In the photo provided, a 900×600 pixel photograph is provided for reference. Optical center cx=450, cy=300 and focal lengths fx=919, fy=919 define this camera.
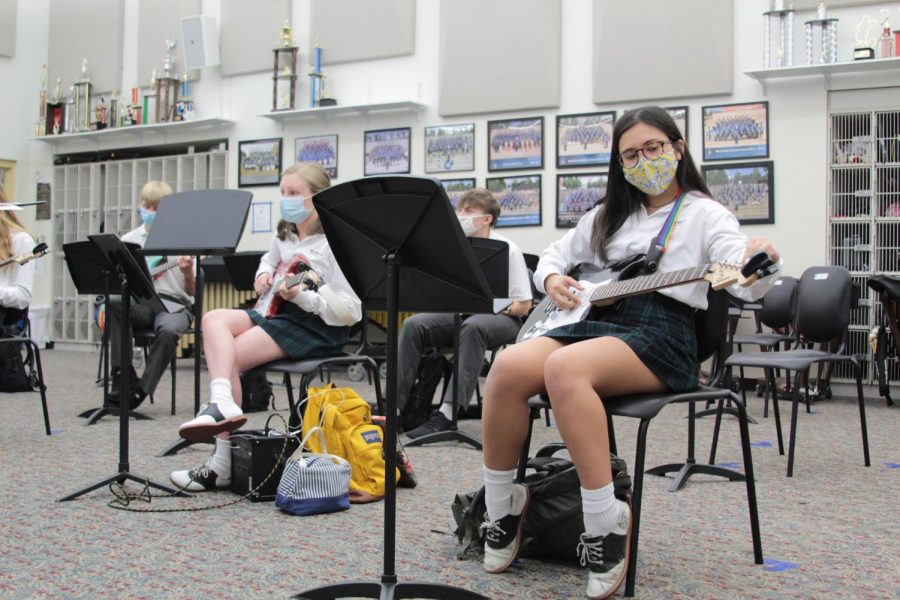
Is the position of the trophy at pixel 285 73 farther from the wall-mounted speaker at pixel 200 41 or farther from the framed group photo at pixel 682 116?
the framed group photo at pixel 682 116

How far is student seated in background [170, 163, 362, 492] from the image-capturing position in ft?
10.6

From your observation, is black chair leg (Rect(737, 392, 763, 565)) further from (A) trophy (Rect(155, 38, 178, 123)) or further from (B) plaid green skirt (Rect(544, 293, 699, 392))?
(A) trophy (Rect(155, 38, 178, 123))

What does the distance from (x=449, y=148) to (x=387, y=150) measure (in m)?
0.64

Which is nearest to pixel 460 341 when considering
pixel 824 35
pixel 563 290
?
pixel 563 290

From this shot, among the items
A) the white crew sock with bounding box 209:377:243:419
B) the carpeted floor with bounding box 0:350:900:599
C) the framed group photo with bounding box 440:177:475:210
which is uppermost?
the framed group photo with bounding box 440:177:475:210

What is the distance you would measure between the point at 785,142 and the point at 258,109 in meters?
5.01

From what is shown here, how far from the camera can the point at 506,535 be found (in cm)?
223

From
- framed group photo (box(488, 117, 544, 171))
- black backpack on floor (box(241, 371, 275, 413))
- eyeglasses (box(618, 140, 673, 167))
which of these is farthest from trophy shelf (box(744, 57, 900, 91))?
eyeglasses (box(618, 140, 673, 167))

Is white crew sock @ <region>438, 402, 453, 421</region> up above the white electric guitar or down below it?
below

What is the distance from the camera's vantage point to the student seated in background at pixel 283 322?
10.6 feet

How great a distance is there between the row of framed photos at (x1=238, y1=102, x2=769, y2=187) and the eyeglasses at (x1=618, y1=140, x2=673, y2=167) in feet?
15.5

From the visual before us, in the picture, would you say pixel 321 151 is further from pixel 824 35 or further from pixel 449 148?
pixel 824 35

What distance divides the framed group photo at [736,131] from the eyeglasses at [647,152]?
474 centimetres

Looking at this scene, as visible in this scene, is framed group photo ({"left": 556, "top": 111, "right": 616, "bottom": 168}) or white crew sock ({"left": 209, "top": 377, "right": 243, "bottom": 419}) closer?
white crew sock ({"left": 209, "top": 377, "right": 243, "bottom": 419})
